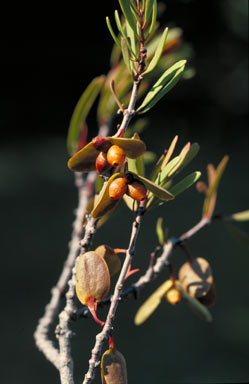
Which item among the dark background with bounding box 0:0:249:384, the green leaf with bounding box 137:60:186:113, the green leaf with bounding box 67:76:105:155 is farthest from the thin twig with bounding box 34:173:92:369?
the dark background with bounding box 0:0:249:384

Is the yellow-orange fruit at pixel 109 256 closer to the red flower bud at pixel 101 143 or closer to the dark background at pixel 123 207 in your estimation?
the red flower bud at pixel 101 143

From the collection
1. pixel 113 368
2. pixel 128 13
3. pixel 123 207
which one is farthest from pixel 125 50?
pixel 123 207

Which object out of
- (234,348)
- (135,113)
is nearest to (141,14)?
(135,113)

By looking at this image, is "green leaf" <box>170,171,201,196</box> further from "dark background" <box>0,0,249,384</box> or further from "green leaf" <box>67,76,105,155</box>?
"dark background" <box>0,0,249,384</box>

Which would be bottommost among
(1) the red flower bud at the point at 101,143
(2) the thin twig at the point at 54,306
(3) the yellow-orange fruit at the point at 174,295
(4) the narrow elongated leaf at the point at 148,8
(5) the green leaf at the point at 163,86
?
(3) the yellow-orange fruit at the point at 174,295

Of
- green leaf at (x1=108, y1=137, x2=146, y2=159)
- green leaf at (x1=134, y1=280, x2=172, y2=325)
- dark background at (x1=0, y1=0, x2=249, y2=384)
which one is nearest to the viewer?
green leaf at (x1=108, y1=137, x2=146, y2=159)

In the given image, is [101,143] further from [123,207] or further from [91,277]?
[123,207]

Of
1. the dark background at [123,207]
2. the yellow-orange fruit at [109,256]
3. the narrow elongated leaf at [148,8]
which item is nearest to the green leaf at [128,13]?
the narrow elongated leaf at [148,8]

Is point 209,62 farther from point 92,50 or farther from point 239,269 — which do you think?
point 239,269
